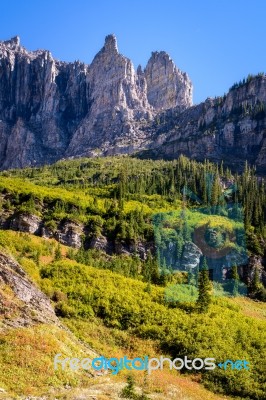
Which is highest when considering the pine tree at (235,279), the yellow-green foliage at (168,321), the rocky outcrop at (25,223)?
the rocky outcrop at (25,223)

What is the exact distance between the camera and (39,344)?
137ft

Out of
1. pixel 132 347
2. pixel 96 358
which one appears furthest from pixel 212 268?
pixel 96 358

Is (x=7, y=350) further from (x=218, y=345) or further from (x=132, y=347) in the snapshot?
(x=218, y=345)

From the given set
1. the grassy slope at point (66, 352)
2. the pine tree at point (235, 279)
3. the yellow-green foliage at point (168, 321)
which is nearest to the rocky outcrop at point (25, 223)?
the yellow-green foliage at point (168, 321)

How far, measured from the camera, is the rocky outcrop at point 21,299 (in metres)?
44.2

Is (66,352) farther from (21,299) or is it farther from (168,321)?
(168,321)

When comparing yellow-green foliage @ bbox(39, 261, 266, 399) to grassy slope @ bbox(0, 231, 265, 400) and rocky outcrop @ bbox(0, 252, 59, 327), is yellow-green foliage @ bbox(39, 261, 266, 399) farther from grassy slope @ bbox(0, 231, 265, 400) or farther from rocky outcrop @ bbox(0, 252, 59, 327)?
rocky outcrop @ bbox(0, 252, 59, 327)

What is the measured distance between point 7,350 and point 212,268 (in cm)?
5761

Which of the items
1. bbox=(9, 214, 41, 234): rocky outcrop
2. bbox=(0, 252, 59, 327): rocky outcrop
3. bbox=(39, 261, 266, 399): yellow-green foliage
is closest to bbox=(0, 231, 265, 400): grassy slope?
bbox=(39, 261, 266, 399): yellow-green foliage

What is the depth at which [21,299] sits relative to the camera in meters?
46.5

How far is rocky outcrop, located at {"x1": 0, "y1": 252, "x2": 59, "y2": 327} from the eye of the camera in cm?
4419

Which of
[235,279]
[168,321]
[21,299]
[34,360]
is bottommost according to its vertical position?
[235,279]

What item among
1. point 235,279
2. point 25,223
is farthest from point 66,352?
point 235,279

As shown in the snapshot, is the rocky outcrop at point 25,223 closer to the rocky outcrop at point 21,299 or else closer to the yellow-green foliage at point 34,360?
the rocky outcrop at point 21,299
